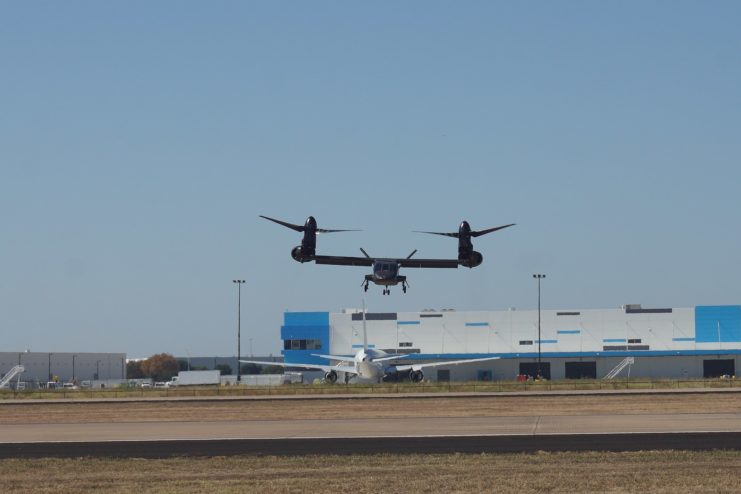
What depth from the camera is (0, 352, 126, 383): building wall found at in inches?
5433

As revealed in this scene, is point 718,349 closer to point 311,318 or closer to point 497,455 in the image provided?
point 311,318

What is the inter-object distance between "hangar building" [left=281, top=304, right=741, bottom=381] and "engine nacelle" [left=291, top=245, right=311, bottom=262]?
290ft

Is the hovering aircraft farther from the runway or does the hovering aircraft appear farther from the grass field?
the grass field

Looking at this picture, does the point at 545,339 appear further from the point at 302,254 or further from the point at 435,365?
the point at 302,254

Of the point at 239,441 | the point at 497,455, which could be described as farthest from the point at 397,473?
the point at 239,441

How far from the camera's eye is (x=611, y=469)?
3422cm

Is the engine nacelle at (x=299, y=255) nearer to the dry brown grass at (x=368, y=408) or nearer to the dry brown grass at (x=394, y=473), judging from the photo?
the dry brown grass at (x=394, y=473)

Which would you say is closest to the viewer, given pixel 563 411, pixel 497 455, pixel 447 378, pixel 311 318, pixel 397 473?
pixel 397 473

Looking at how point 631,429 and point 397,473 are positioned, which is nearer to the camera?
point 397,473

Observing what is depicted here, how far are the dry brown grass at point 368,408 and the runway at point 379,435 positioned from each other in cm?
346

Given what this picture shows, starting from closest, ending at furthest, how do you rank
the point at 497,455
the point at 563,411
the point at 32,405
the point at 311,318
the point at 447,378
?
the point at 497,455
the point at 563,411
the point at 32,405
the point at 447,378
the point at 311,318

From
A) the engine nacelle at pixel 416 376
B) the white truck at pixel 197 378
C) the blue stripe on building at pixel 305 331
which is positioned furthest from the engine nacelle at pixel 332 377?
the white truck at pixel 197 378

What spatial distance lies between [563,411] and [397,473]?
29.2 meters

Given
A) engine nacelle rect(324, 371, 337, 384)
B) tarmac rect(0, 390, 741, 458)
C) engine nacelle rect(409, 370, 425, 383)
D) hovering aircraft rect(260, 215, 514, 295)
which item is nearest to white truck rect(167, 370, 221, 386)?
engine nacelle rect(324, 371, 337, 384)
